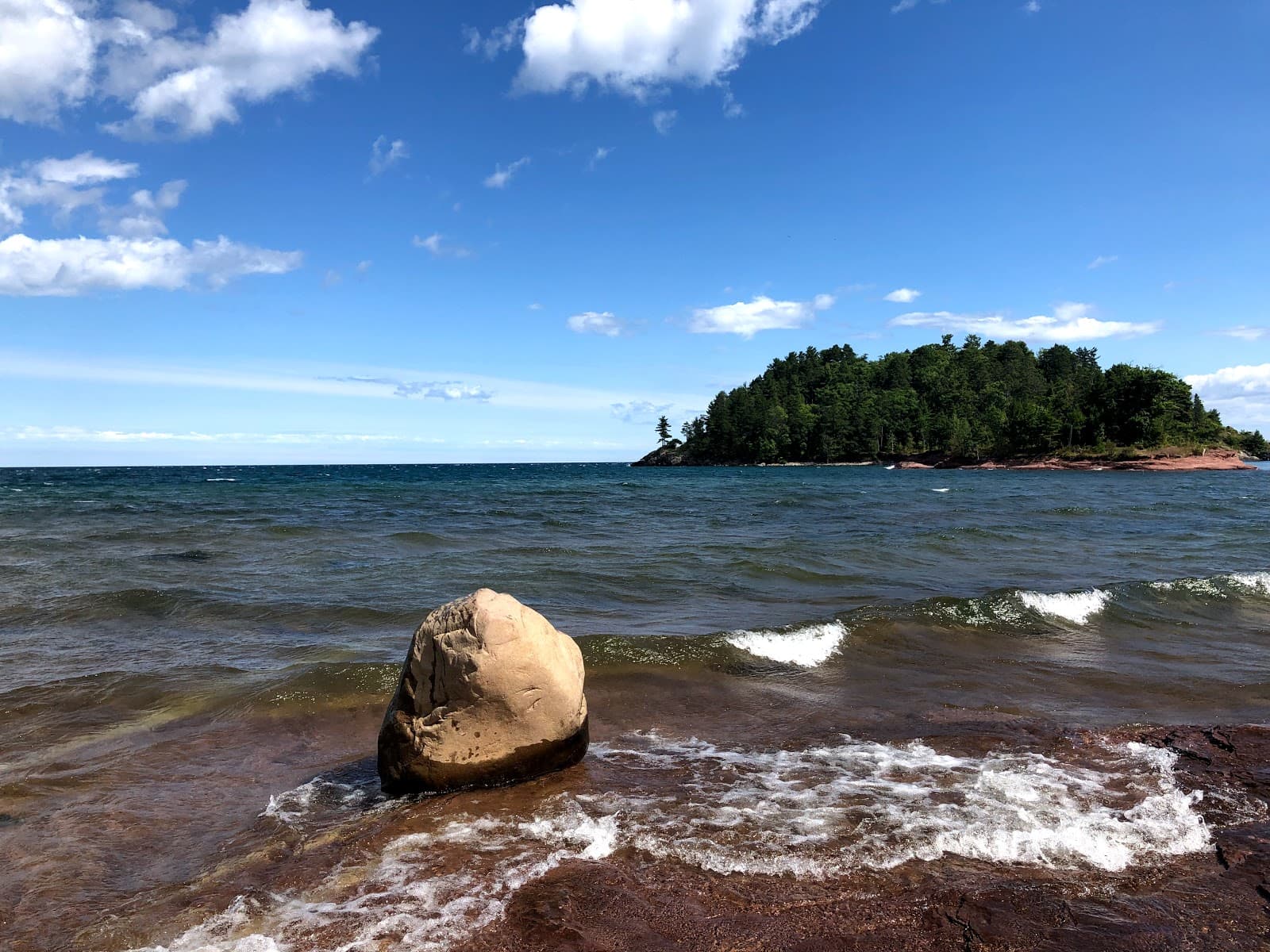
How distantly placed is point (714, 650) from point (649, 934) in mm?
5588

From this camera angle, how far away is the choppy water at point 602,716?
412 cm

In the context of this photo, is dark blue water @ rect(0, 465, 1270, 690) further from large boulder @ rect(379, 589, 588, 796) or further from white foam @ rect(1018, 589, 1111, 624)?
large boulder @ rect(379, 589, 588, 796)

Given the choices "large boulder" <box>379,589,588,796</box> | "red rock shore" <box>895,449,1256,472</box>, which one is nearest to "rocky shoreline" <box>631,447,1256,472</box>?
"red rock shore" <box>895,449,1256,472</box>

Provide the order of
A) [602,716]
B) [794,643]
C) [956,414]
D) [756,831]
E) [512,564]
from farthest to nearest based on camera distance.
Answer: [956,414] → [512,564] → [794,643] → [602,716] → [756,831]

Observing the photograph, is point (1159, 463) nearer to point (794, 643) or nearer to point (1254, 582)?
point (1254, 582)

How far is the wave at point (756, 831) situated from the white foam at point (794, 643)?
122 inches

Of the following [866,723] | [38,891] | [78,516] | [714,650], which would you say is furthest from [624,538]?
[78,516]

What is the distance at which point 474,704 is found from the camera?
523 cm

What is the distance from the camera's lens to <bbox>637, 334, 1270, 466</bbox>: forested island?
83.2 meters

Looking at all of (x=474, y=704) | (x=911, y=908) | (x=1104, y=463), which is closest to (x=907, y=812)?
(x=911, y=908)

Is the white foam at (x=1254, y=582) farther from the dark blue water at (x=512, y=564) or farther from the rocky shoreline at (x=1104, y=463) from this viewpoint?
the rocky shoreline at (x=1104, y=463)

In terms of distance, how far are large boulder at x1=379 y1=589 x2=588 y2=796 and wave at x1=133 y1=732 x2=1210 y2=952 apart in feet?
1.45

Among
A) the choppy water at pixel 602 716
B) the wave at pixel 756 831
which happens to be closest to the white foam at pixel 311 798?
the choppy water at pixel 602 716

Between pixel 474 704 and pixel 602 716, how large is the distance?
2156 mm
